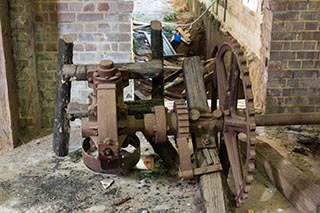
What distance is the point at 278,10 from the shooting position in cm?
432

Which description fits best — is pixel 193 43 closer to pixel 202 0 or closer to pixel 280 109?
pixel 202 0

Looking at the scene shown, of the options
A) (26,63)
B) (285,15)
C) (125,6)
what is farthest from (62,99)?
(285,15)

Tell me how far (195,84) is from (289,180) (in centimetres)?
94

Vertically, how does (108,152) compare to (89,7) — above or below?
below

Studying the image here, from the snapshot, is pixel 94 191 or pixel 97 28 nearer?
pixel 94 191

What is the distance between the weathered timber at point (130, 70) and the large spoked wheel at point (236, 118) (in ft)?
1.53

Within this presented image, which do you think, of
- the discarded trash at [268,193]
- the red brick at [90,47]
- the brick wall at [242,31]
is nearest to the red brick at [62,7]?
the red brick at [90,47]

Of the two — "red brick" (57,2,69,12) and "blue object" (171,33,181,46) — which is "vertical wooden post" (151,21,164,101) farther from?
"blue object" (171,33,181,46)

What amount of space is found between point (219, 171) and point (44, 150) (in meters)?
1.65

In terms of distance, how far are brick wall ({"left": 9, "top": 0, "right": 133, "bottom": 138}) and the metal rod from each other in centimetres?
149

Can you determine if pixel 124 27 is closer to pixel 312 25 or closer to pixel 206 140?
pixel 206 140

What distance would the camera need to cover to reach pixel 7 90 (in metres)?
3.91

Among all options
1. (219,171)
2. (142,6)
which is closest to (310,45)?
(219,171)

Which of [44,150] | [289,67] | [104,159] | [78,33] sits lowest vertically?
[44,150]
